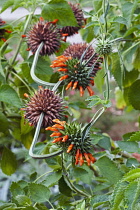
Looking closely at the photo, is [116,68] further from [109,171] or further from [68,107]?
[109,171]

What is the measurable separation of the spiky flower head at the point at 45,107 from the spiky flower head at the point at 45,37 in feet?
0.49

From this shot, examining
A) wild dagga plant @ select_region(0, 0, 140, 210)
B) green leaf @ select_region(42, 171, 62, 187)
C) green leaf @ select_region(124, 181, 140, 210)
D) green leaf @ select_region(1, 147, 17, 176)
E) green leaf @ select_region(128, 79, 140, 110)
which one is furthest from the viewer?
green leaf @ select_region(1, 147, 17, 176)

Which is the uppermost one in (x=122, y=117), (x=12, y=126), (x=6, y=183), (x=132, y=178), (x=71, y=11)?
(x=71, y=11)

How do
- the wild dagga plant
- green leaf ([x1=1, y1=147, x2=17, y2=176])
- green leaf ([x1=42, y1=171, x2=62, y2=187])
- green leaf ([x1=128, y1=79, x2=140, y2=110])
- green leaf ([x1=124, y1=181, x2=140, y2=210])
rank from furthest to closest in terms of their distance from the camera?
1. green leaf ([x1=1, y1=147, x2=17, y2=176])
2. green leaf ([x1=128, y1=79, x2=140, y2=110])
3. green leaf ([x1=42, y1=171, x2=62, y2=187])
4. the wild dagga plant
5. green leaf ([x1=124, y1=181, x2=140, y2=210])

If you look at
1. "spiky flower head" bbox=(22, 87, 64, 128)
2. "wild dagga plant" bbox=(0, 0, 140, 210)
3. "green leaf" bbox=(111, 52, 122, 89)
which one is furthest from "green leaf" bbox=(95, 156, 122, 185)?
"green leaf" bbox=(111, 52, 122, 89)

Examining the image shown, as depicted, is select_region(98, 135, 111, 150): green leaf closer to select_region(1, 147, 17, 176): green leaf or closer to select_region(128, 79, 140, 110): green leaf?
select_region(128, 79, 140, 110): green leaf

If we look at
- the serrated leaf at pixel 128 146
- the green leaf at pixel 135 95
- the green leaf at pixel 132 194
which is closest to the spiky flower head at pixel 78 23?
the green leaf at pixel 135 95

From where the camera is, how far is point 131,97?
0.76 m

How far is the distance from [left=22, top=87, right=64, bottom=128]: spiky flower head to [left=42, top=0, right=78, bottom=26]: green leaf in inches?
9.0

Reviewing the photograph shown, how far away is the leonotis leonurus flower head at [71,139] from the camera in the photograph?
529 mm

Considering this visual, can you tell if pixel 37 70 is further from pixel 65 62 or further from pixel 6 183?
pixel 6 183

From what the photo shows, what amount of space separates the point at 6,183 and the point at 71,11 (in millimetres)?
1247

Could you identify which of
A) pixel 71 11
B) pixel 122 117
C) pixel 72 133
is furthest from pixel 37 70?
pixel 122 117

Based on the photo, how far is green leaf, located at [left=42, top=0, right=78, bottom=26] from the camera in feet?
2.48
